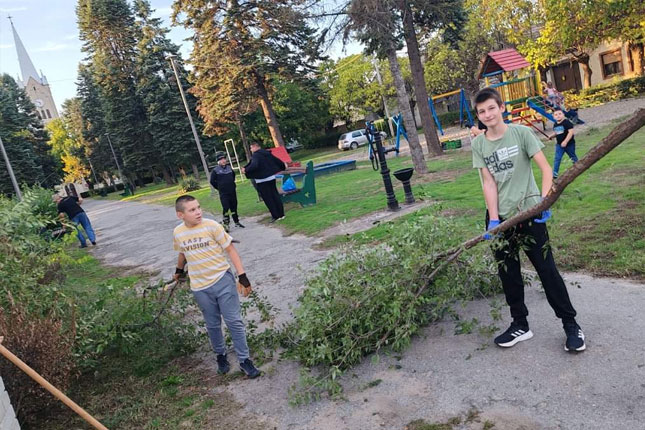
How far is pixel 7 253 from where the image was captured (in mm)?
4527

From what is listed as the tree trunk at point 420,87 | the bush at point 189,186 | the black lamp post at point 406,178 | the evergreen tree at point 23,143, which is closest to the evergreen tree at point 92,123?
the evergreen tree at point 23,143

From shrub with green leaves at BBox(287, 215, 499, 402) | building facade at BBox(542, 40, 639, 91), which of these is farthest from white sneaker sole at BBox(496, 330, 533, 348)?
building facade at BBox(542, 40, 639, 91)

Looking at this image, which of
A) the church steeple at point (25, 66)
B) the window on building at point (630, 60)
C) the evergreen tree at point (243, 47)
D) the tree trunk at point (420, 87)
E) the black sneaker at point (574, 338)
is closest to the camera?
the black sneaker at point (574, 338)

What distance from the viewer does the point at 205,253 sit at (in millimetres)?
4316

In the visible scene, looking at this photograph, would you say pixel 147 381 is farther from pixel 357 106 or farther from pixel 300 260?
pixel 357 106

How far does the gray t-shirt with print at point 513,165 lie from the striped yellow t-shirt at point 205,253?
2270 millimetres

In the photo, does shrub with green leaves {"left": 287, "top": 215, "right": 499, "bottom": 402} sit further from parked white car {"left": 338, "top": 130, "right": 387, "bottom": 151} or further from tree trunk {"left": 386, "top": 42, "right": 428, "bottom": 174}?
parked white car {"left": 338, "top": 130, "right": 387, "bottom": 151}

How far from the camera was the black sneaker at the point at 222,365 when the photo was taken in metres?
4.55

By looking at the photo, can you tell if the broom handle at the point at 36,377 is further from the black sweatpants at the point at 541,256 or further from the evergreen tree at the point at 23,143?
the evergreen tree at the point at 23,143

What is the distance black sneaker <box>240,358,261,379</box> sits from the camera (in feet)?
14.2

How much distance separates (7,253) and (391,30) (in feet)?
36.7

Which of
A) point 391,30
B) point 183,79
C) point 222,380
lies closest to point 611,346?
point 222,380

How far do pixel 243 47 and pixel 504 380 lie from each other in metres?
27.5

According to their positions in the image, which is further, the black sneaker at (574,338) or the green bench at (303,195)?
the green bench at (303,195)
